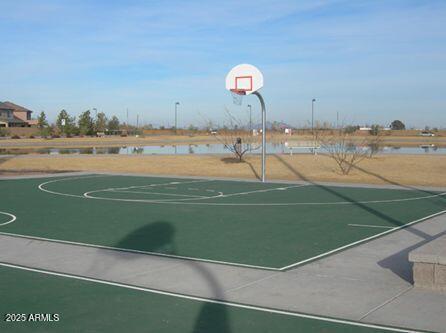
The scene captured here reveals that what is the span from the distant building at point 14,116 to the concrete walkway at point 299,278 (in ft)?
385

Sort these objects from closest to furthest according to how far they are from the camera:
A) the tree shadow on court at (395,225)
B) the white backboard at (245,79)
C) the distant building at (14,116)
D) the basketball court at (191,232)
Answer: the basketball court at (191,232) < the tree shadow on court at (395,225) < the white backboard at (245,79) < the distant building at (14,116)

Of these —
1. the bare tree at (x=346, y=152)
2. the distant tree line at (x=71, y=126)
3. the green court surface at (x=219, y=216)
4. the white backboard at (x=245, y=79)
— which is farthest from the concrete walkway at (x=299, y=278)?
the distant tree line at (x=71, y=126)

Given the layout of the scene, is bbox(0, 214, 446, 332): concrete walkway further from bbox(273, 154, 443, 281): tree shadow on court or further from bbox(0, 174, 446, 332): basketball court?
bbox(0, 174, 446, 332): basketball court

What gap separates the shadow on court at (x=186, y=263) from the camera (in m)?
6.85

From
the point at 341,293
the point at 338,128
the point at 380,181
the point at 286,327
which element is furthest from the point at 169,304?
the point at 338,128

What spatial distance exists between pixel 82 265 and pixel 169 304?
2.76 m

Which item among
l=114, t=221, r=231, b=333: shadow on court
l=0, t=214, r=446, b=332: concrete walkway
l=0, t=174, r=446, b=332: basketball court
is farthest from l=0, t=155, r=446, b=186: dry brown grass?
l=0, t=214, r=446, b=332: concrete walkway

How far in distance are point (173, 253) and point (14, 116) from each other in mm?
132796

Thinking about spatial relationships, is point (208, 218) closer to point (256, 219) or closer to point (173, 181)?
point (256, 219)

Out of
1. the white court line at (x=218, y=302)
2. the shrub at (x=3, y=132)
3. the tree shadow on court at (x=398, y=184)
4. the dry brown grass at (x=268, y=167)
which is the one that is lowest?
the white court line at (x=218, y=302)

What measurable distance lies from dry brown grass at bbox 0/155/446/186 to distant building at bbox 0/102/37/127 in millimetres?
89335

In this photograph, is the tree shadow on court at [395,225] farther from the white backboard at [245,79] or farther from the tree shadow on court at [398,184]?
the white backboard at [245,79]

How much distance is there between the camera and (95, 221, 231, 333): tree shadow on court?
6.87 meters

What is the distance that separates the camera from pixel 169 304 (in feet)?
25.2
